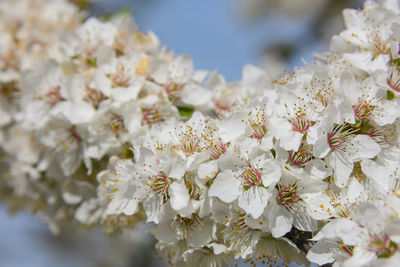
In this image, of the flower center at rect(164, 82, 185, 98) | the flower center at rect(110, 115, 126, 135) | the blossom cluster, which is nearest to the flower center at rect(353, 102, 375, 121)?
the blossom cluster

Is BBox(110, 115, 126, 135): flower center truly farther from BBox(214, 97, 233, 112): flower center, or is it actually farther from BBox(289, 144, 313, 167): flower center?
BBox(289, 144, 313, 167): flower center

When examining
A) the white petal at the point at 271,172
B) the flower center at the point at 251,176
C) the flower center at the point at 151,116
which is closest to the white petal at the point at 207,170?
the flower center at the point at 251,176

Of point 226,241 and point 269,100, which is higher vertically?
point 269,100

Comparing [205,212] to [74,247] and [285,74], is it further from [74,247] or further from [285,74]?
[74,247]

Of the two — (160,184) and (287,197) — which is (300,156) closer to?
(287,197)

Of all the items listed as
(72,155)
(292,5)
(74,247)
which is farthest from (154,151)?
(74,247)

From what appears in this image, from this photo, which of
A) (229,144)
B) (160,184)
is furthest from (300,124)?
(160,184)

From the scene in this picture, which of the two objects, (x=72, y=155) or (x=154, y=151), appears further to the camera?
(x=72, y=155)
